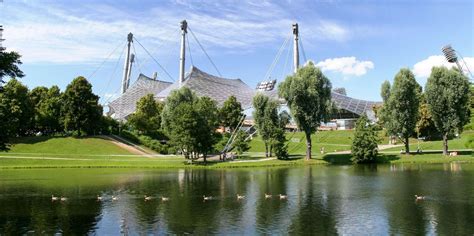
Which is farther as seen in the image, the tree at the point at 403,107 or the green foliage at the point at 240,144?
the green foliage at the point at 240,144

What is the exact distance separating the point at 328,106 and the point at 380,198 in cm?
3790

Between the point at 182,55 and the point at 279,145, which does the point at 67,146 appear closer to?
the point at 279,145

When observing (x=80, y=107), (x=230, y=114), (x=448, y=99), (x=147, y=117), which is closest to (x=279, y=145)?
(x=448, y=99)

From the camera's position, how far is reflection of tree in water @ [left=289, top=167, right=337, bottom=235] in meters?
24.3

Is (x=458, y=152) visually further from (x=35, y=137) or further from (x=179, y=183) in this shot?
(x=35, y=137)

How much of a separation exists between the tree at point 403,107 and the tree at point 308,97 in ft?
30.4

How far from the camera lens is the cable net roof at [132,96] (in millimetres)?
151188

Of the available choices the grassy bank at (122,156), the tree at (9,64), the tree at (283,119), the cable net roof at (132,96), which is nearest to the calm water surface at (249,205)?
the tree at (9,64)

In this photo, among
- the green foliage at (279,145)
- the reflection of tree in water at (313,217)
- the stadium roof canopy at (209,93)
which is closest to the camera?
the reflection of tree in water at (313,217)

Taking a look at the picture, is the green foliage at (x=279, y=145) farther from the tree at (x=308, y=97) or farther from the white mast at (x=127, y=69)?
the white mast at (x=127, y=69)

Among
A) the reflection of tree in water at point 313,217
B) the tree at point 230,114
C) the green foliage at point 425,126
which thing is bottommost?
the reflection of tree in water at point 313,217

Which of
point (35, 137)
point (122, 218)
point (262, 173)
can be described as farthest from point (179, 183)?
point (35, 137)

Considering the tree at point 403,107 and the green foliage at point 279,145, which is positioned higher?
the tree at point 403,107

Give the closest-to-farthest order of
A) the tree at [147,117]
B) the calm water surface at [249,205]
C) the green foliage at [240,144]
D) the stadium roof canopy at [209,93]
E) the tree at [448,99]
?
the calm water surface at [249,205] → the tree at [448,99] → the green foliage at [240,144] → the tree at [147,117] → the stadium roof canopy at [209,93]
